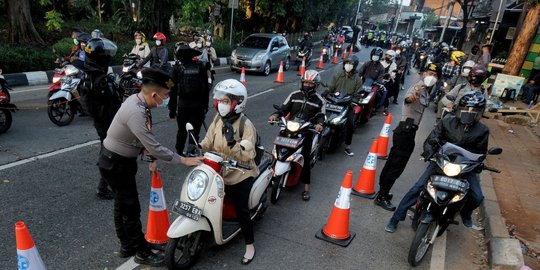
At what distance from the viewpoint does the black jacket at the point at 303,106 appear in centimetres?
560

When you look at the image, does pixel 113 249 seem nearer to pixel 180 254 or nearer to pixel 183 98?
pixel 180 254

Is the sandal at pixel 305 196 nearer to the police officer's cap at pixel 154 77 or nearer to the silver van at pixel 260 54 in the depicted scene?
the police officer's cap at pixel 154 77

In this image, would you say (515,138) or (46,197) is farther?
(515,138)

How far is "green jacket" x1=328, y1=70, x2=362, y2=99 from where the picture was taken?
757 cm

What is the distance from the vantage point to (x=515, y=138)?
9.95 metres

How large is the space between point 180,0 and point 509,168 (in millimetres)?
15942

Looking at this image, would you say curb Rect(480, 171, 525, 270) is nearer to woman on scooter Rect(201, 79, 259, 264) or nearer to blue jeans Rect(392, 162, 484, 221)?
blue jeans Rect(392, 162, 484, 221)

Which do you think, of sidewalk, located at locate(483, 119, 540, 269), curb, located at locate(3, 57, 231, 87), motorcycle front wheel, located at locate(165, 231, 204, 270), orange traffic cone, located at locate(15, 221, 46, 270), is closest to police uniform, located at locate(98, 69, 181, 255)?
motorcycle front wheel, located at locate(165, 231, 204, 270)

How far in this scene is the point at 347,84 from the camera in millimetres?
7613

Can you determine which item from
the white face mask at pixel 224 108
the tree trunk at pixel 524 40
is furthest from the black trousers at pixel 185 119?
the tree trunk at pixel 524 40

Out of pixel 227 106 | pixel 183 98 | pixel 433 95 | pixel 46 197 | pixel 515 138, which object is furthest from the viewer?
pixel 433 95

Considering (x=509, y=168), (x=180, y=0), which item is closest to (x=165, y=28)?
(x=180, y=0)

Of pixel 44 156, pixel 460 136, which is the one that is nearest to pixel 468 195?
pixel 460 136

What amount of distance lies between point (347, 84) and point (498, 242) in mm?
4183
